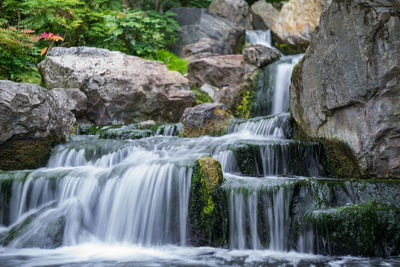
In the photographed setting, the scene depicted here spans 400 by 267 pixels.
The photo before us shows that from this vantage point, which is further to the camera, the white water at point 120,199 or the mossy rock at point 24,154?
the mossy rock at point 24,154

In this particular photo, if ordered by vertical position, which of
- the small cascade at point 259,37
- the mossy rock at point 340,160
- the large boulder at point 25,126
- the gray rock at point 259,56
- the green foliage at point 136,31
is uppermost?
the small cascade at point 259,37

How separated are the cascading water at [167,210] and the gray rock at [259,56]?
6070mm

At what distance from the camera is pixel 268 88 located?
1066 centimetres

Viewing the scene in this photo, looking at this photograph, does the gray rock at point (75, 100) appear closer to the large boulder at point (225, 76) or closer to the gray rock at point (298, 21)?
the large boulder at point (225, 76)

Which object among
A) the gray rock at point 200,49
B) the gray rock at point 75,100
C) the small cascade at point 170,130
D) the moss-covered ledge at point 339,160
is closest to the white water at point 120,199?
the moss-covered ledge at point 339,160

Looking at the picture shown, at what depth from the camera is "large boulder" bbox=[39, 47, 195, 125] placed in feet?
31.9

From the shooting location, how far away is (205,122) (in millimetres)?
7602

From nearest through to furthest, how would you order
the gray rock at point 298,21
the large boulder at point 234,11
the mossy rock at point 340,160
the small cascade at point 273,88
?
1. the mossy rock at point 340,160
2. the small cascade at point 273,88
3. the gray rock at point 298,21
4. the large boulder at point 234,11

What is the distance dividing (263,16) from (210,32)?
3.78 m

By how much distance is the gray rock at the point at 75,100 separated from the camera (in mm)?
8938

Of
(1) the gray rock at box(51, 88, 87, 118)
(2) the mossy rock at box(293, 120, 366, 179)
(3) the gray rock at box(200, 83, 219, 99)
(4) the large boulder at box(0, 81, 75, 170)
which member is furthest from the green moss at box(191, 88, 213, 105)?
(2) the mossy rock at box(293, 120, 366, 179)

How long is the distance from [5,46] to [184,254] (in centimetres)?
902

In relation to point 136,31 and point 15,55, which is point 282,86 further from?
point 15,55

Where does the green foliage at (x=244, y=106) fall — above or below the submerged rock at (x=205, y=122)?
above
